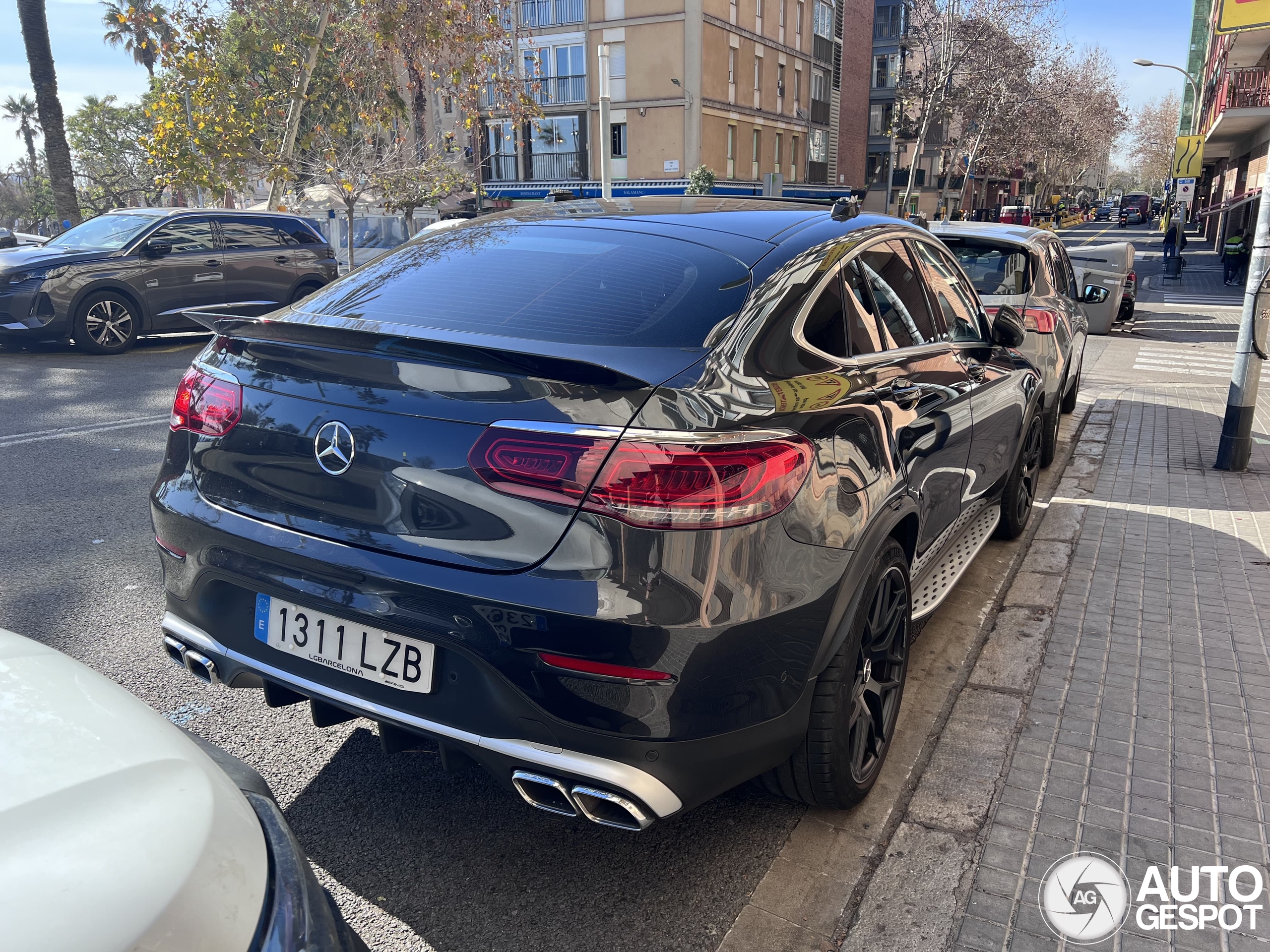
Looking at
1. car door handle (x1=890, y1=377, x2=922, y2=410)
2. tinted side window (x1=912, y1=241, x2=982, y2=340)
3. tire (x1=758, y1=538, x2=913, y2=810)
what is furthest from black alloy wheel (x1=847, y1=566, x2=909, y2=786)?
tinted side window (x1=912, y1=241, x2=982, y2=340)

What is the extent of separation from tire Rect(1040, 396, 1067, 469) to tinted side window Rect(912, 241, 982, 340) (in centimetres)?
223

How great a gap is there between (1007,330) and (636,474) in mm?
2872

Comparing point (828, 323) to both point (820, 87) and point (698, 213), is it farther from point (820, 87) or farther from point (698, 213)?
point (820, 87)

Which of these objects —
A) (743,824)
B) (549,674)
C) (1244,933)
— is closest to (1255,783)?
(1244,933)

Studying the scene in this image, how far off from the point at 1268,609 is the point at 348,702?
4176mm

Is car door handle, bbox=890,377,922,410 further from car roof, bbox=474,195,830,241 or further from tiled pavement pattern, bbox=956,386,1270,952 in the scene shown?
tiled pavement pattern, bbox=956,386,1270,952

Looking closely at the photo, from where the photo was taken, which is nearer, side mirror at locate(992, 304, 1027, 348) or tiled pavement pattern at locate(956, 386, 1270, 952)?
tiled pavement pattern at locate(956, 386, 1270, 952)

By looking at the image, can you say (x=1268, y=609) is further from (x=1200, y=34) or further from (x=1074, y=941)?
(x=1200, y=34)

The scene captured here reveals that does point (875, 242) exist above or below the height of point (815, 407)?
above

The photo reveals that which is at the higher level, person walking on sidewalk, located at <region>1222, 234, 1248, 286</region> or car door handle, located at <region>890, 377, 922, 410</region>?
car door handle, located at <region>890, 377, 922, 410</region>

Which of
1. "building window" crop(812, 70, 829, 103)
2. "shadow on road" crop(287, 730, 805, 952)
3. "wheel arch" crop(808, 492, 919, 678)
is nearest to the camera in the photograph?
"shadow on road" crop(287, 730, 805, 952)

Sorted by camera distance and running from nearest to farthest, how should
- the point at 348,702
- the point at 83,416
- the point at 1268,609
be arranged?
the point at 348,702, the point at 1268,609, the point at 83,416

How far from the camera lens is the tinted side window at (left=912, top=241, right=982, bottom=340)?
3920 millimetres

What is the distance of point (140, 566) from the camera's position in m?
4.67
